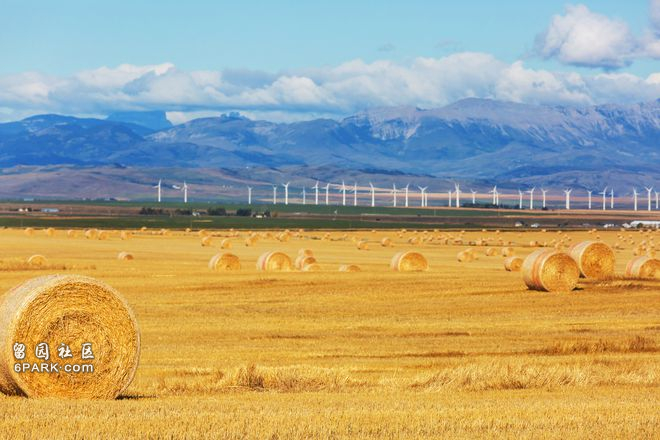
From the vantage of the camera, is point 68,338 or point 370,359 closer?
point 68,338

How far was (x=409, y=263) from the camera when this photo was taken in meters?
44.4

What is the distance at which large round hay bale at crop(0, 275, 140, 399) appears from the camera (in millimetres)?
14758

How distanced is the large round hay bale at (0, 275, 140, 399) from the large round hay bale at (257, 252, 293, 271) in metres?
27.2

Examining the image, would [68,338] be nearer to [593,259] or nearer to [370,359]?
[370,359]

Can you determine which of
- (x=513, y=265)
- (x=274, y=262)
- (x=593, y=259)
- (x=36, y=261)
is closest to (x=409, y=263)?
(x=274, y=262)

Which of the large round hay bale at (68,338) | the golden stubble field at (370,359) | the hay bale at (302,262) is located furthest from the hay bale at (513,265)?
the large round hay bale at (68,338)

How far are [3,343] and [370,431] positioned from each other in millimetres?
4815

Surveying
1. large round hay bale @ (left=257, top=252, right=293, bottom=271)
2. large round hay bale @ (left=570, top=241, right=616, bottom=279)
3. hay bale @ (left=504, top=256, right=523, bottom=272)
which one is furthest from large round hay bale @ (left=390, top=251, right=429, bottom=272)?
large round hay bale @ (left=570, top=241, right=616, bottom=279)

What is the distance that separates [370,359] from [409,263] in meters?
23.2

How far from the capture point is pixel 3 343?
48.7 feet

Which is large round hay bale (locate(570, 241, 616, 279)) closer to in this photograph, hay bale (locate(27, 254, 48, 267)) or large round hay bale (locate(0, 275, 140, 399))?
hay bale (locate(27, 254, 48, 267))

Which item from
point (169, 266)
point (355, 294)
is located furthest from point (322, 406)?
point (169, 266)

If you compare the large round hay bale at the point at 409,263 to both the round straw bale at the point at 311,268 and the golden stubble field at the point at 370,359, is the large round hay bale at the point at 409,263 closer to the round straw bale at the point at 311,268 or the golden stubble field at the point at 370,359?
the golden stubble field at the point at 370,359

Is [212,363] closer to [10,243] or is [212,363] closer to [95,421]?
[95,421]
